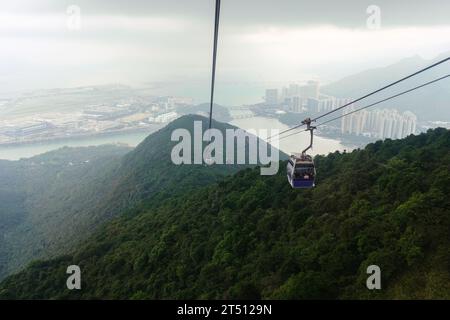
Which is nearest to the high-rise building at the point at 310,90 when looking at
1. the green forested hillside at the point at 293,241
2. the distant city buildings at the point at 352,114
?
the distant city buildings at the point at 352,114

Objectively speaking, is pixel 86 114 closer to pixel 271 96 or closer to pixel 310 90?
pixel 271 96

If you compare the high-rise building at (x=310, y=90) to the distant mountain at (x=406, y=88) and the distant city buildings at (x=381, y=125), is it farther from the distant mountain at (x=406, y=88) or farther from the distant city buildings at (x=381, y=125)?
the distant city buildings at (x=381, y=125)

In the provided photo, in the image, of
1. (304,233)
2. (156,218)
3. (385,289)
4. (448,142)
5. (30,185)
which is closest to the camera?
(385,289)

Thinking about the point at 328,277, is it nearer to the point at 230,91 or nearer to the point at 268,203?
the point at 268,203

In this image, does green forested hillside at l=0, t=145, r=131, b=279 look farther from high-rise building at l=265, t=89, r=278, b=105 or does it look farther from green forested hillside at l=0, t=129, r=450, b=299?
high-rise building at l=265, t=89, r=278, b=105

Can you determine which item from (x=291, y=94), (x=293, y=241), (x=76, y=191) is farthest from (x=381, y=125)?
(x=293, y=241)

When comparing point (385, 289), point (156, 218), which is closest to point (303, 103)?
point (156, 218)
